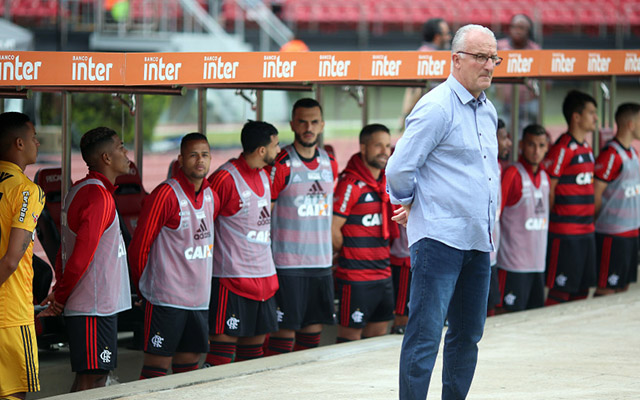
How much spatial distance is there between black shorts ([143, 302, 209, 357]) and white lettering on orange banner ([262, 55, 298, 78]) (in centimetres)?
160

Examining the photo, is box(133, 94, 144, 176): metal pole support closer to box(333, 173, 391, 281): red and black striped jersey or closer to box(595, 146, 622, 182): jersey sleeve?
box(333, 173, 391, 281): red and black striped jersey

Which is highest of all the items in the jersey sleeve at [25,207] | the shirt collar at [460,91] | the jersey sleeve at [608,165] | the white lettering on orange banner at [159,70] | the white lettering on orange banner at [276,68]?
the white lettering on orange banner at [276,68]

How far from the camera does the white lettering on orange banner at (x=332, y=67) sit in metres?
7.05

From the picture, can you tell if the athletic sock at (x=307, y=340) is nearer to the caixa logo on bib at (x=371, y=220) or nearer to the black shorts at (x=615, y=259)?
the caixa logo on bib at (x=371, y=220)

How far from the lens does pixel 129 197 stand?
25.2 feet

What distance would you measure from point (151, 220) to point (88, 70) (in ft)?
3.43

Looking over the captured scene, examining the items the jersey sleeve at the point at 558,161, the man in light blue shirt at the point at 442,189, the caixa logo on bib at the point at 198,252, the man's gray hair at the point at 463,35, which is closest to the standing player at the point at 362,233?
the caixa logo on bib at the point at 198,252

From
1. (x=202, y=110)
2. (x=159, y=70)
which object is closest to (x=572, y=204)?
(x=202, y=110)

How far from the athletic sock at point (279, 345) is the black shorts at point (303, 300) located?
139 millimetres

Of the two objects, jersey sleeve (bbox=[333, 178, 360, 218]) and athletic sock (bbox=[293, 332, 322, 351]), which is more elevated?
jersey sleeve (bbox=[333, 178, 360, 218])

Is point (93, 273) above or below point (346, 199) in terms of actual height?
below

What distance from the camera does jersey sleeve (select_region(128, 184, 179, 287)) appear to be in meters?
6.31

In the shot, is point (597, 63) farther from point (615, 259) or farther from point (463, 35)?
point (463, 35)

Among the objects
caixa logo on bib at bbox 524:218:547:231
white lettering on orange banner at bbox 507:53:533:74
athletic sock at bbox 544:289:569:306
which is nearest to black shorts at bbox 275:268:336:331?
caixa logo on bib at bbox 524:218:547:231
